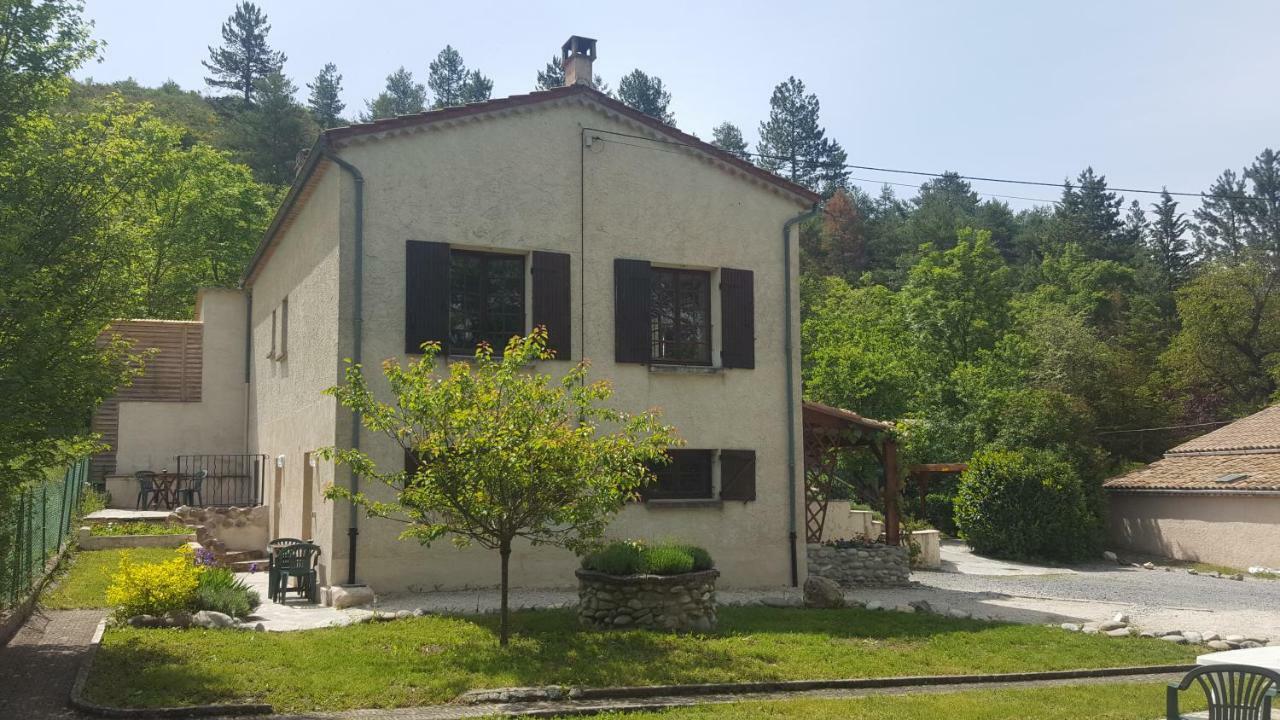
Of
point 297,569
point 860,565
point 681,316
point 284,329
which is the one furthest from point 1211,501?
point 297,569

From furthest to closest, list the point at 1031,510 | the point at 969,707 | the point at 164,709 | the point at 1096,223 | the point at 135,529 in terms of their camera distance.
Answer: the point at 1096,223
the point at 1031,510
the point at 135,529
the point at 969,707
the point at 164,709

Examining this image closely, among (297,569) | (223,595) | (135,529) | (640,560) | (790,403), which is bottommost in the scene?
(223,595)

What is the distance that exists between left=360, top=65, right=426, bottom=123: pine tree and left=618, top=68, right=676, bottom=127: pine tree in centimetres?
1886

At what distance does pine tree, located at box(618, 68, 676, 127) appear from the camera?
61500 millimetres

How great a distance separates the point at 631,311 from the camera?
16031 millimetres

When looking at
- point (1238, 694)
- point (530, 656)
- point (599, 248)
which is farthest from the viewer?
point (599, 248)

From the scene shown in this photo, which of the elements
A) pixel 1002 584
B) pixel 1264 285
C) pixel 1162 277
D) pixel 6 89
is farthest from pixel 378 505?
pixel 1162 277

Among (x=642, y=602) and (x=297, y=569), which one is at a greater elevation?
(x=297, y=569)

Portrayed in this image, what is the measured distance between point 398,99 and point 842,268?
129 feet

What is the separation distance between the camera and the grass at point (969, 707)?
8.87 metres

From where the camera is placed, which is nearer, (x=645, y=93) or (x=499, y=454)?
(x=499, y=454)

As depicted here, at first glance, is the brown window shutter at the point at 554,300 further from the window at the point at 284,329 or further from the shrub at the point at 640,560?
the window at the point at 284,329

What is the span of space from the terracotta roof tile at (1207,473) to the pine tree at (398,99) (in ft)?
187

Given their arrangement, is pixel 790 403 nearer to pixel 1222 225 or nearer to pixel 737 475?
pixel 737 475
